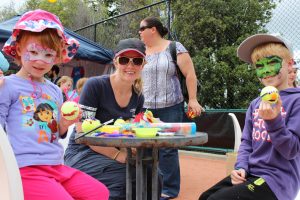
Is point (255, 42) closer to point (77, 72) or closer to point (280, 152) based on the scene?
point (280, 152)

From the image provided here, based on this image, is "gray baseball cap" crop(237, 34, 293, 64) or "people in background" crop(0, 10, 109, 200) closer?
"people in background" crop(0, 10, 109, 200)

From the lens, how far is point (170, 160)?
3.84 metres

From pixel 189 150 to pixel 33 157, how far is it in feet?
18.2

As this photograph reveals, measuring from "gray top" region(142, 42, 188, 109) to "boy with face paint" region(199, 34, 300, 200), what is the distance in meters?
1.43

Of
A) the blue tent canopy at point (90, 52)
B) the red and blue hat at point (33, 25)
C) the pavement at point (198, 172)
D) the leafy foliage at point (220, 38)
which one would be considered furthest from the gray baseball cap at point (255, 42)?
the leafy foliage at point (220, 38)

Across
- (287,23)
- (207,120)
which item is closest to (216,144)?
(207,120)

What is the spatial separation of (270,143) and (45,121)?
1.21 meters

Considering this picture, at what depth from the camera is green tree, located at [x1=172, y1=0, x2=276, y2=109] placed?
786cm

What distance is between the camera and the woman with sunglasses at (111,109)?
7.80 ft

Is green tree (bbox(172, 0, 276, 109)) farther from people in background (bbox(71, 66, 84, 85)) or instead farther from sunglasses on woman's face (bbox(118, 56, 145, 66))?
sunglasses on woman's face (bbox(118, 56, 145, 66))

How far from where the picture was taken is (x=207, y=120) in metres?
6.35

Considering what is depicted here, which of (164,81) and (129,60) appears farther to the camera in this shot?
(164,81)

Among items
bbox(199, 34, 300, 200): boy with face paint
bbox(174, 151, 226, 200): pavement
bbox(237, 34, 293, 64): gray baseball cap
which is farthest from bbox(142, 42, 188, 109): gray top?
bbox(199, 34, 300, 200): boy with face paint

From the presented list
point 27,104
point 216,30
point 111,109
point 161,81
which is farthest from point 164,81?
point 216,30
